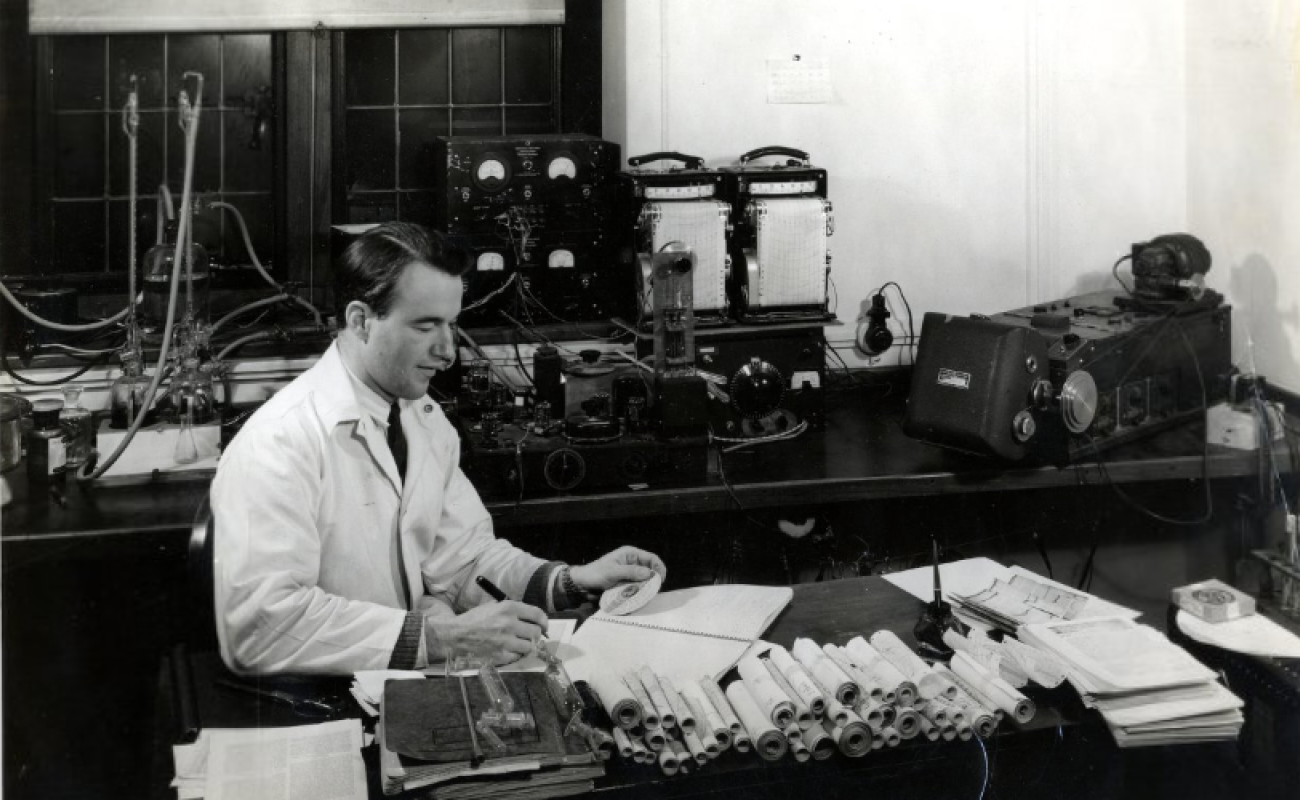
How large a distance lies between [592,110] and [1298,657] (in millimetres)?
2390

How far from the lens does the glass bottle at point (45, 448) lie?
2.75m

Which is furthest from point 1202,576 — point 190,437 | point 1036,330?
point 190,437

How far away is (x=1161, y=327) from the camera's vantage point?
128 inches

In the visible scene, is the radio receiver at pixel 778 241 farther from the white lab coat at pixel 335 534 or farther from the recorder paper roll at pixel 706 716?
the recorder paper roll at pixel 706 716

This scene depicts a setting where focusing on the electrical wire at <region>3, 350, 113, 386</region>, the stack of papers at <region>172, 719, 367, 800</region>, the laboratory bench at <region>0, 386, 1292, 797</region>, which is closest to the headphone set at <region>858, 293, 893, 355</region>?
the laboratory bench at <region>0, 386, 1292, 797</region>

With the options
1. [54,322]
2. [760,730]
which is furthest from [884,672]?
[54,322]

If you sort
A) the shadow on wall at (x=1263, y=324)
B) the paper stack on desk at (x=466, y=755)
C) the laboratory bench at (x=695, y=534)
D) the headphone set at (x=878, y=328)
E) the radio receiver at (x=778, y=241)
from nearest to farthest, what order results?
the paper stack on desk at (x=466, y=755) → the laboratory bench at (x=695, y=534) → the shadow on wall at (x=1263, y=324) → the radio receiver at (x=778, y=241) → the headphone set at (x=878, y=328)

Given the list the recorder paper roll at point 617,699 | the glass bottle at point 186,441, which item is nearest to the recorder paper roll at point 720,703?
the recorder paper roll at point 617,699

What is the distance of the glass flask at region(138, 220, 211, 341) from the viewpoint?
293cm

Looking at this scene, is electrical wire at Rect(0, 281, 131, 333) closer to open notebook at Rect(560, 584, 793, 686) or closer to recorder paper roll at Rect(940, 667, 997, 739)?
open notebook at Rect(560, 584, 793, 686)

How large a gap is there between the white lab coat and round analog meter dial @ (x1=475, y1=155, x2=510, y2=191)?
36.4 inches

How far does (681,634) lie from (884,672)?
0.37 meters

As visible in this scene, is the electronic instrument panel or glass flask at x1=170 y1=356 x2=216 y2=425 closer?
glass flask at x1=170 y1=356 x2=216 y2=425

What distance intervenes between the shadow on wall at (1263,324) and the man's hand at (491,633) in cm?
214
